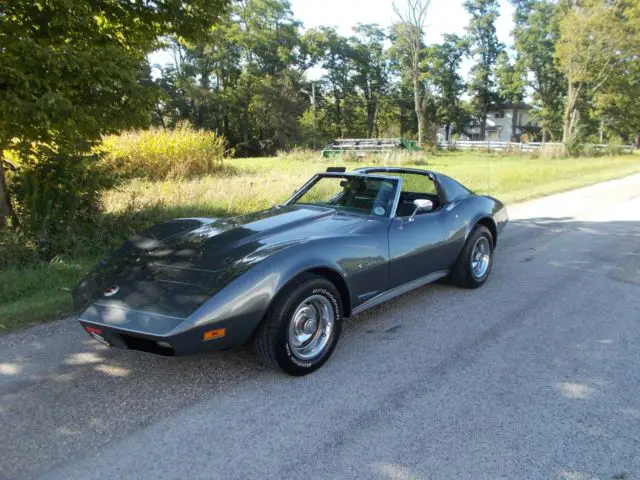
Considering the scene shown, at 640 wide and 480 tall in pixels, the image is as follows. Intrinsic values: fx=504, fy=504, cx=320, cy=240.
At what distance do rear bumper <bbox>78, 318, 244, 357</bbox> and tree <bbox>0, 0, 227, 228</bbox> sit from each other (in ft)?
9.93

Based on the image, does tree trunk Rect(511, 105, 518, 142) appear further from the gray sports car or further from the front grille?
the front grille

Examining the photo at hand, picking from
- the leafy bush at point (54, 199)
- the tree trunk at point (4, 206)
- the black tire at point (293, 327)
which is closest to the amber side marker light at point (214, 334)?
the black tire at point (293, 327)

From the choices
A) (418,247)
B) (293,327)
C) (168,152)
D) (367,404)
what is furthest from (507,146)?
(367,404)

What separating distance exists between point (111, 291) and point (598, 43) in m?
40.0

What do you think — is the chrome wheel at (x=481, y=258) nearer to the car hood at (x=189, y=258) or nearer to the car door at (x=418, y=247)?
the car door at (x=418, y=247)

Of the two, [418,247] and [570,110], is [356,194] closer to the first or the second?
[418,247]

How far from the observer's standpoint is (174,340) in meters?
2.88

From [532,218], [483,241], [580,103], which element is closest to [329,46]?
[580,103]

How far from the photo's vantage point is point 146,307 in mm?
3102

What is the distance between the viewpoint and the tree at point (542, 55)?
53.9m

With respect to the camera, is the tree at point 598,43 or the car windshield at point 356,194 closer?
the car windshield at point 356,194

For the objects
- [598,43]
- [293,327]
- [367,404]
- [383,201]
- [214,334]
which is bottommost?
[367,404]

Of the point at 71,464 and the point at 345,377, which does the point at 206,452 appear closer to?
the point at 71,464

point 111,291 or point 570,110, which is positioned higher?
point 570,110
